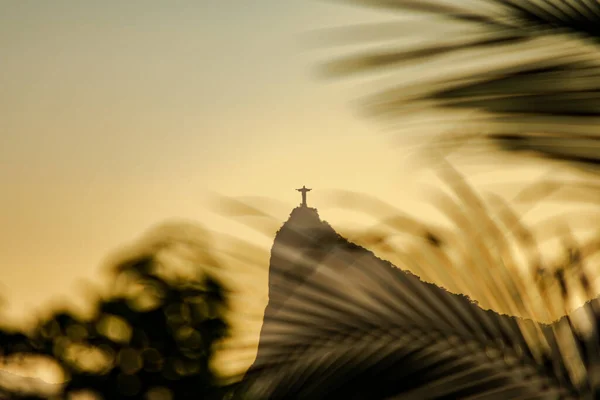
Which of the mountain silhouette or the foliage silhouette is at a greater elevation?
the foliage silhouette

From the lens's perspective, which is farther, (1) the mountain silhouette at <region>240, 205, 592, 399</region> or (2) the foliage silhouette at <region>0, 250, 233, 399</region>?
(2) the foliage silhouette at <region>0, 250, 233, 399</region>

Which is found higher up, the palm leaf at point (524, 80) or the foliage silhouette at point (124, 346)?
the foliage silhouette at point (124, 346)

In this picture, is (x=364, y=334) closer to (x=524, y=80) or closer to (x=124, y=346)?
(x=524, y=80)

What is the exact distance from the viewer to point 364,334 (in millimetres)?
3033

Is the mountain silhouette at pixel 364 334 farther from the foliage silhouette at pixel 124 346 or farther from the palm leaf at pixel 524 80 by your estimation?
the foliage silhouette at pixel 124 346

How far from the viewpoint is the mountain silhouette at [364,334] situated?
9.63 ft

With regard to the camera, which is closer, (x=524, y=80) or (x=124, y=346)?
(x=524, y=80)

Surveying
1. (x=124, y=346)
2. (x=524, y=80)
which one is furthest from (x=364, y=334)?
(x=124, y=346)

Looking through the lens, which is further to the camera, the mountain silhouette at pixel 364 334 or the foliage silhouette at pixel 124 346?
the foliage silhouette at pixel 124 346

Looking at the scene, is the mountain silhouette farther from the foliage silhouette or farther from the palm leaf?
the foliage silhouette

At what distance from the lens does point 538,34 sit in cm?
229

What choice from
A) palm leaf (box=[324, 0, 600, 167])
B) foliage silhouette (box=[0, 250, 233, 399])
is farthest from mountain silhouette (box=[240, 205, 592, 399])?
foliage silhouette (box=[0, 250, 233, 399])

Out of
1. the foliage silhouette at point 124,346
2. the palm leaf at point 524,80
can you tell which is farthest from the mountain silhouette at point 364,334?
the foliage silhouette at point 124,346

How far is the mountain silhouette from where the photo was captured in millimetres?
2936
